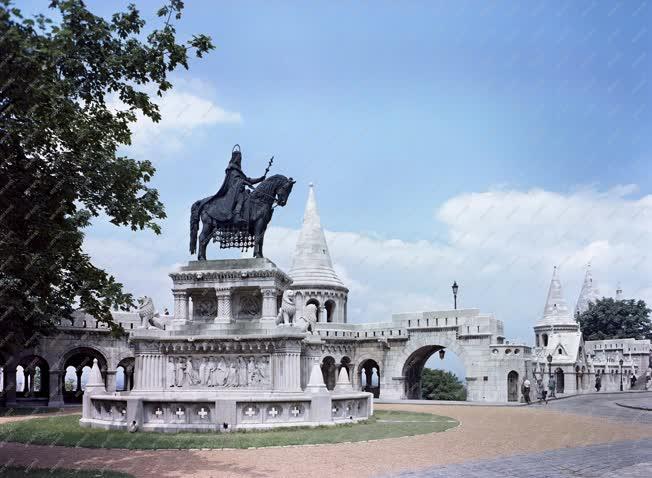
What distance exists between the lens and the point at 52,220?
10.6m

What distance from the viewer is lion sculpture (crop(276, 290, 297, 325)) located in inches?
771

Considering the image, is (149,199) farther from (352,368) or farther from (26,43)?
(352,368)

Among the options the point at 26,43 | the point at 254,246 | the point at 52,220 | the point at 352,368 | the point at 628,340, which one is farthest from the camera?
the point at 628,340

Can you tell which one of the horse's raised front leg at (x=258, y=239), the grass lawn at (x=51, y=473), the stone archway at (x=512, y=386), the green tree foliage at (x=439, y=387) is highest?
the horse's raised front leg at (x=258, y=239)

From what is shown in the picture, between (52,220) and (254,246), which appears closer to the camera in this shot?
(52,220)

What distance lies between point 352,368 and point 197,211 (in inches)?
1096

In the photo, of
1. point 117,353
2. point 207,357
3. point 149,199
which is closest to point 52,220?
point 149,199

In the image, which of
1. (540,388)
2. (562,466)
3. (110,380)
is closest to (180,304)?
(562,466)

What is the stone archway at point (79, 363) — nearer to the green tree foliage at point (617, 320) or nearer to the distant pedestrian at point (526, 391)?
the distant pedestrian at point (526, 391)

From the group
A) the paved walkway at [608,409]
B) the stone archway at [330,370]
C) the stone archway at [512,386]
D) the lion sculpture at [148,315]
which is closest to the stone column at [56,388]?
the lion sculpture at [148,315]

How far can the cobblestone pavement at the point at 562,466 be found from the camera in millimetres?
10289

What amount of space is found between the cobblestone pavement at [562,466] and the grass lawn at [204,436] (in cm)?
389

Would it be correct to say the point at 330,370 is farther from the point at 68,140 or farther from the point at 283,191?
the point at 68,140

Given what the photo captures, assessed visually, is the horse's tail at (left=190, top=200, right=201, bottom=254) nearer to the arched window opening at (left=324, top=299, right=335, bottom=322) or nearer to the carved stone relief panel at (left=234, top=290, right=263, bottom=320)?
the carved stone relief panel at (left=234, top=290, right=263, bottom=320)
